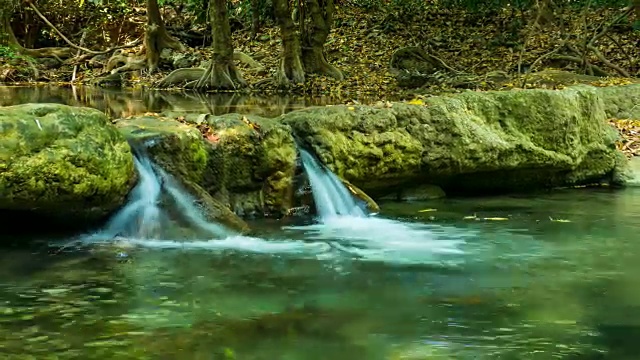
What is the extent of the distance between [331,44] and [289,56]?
5.00 metres

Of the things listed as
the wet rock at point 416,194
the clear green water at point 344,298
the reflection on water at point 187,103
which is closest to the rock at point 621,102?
the reflection on water at point 187,103

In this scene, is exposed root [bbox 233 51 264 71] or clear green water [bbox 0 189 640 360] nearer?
clear green water [bbox 0 189 640 360]

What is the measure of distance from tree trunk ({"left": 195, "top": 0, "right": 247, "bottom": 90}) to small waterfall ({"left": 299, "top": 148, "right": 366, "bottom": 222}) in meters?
10.8

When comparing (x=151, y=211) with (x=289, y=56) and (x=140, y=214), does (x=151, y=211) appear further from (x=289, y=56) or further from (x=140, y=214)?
(x=289, y=56)

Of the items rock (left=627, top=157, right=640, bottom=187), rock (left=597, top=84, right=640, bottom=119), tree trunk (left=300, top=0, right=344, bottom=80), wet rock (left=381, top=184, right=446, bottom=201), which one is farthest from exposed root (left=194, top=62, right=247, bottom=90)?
rock (left=627, top=157, right=640, bottom=187)

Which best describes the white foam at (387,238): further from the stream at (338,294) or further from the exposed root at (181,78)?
the exposed root at (181,78)

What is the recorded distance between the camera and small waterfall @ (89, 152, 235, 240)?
257 inches

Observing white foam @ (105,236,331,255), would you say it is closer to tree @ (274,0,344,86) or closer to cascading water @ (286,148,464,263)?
cascading water @ (286,148,464,263)

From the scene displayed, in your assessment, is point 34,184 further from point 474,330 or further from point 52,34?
point 52,34

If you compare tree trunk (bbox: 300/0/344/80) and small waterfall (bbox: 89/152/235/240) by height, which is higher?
tree trunk (bbox: 300/0/344/80)

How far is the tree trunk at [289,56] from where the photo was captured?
62.7 ft

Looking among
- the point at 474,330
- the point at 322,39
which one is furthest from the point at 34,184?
the point at 322,39

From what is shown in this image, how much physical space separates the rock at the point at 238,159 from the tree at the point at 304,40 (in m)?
11.4

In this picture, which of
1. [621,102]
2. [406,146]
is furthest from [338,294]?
[621,102]
